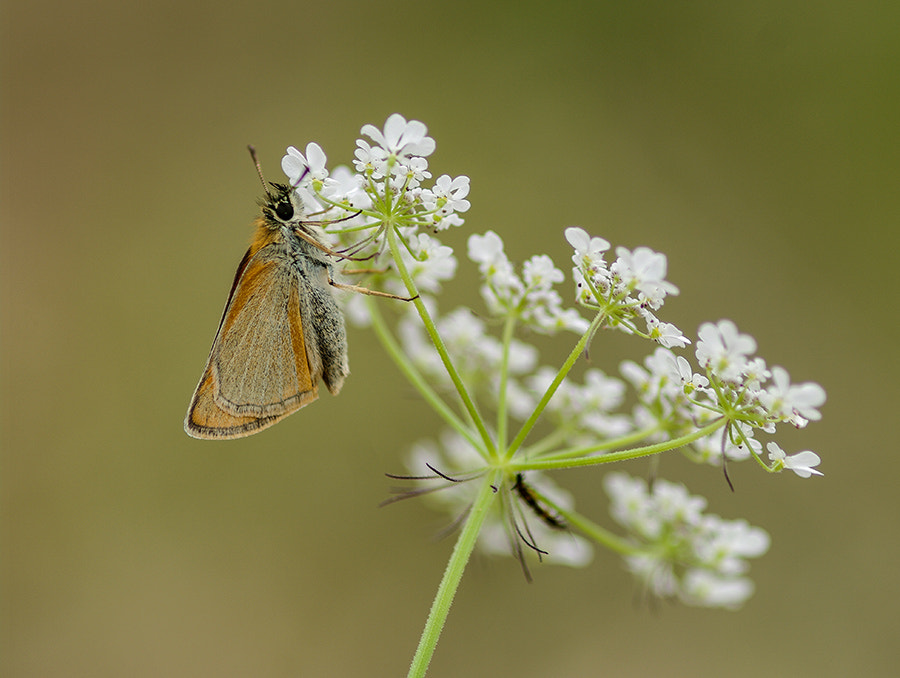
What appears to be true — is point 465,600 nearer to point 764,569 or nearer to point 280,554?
point 280,554

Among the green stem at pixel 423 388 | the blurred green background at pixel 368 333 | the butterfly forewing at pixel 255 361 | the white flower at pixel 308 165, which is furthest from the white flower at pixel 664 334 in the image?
the blurred green background at pixel 368 333

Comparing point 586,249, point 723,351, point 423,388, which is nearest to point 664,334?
point 723,351

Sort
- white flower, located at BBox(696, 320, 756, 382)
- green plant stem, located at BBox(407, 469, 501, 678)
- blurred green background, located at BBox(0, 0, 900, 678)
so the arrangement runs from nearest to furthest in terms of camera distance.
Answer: green plant stem, located at BBox(407, 469, 501, 678)
white flower, located at BBox(696, 320, 756, 382)
blurred green background, located at BBox(0, 0, 900, 678)

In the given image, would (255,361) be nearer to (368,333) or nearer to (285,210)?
(285,210)

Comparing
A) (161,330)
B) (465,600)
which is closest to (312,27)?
(161,330)

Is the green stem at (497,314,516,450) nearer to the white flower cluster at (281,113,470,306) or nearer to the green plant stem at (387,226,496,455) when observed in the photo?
the green plant stem at (387,226,496,455)

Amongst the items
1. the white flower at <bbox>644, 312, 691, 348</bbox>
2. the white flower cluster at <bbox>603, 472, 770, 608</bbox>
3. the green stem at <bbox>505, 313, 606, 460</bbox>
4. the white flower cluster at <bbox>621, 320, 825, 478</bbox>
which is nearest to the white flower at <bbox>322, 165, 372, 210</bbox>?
the green stem at <bbox>505, 313, 606, 460</bbox>

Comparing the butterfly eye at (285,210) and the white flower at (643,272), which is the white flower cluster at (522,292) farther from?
the butterfly eye at (285,210)
